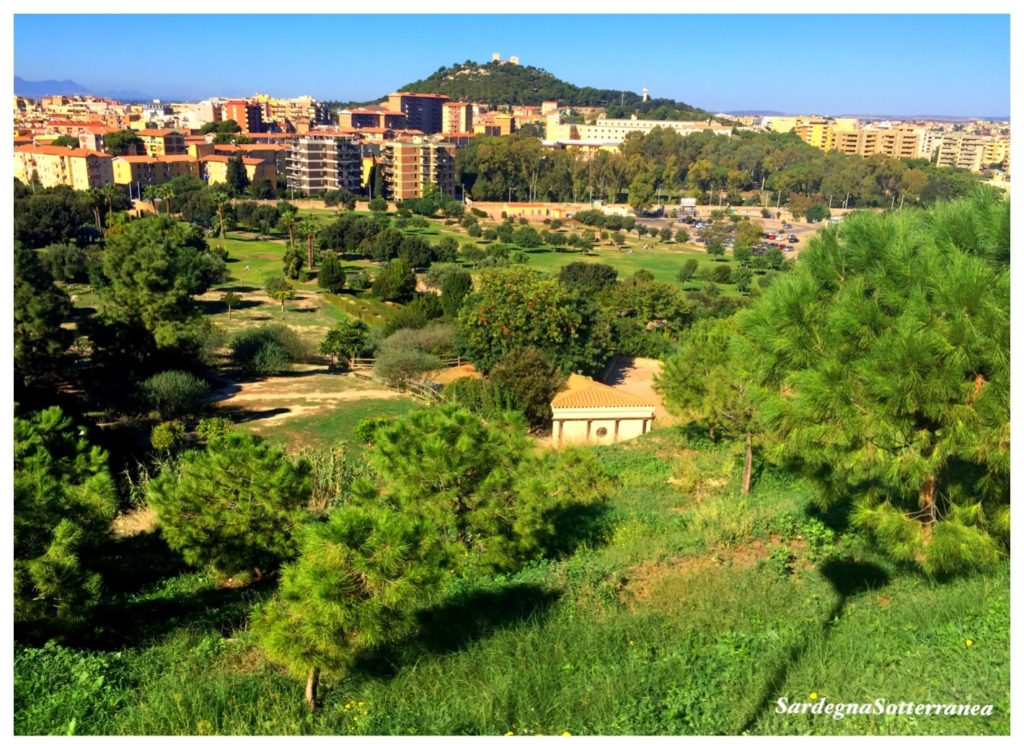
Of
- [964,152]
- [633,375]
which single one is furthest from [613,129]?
[633,375]

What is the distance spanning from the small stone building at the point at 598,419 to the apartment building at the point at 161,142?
8555 centimetres

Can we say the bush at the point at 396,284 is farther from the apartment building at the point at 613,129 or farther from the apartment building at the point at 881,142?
the apartment building at the point at 613,129

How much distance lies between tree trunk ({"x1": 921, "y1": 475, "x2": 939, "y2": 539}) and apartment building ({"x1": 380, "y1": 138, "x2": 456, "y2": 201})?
3363 inches

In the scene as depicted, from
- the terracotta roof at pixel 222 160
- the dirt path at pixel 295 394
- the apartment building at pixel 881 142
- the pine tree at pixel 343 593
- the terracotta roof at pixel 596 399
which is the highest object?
the apartment building at pixel 881 142

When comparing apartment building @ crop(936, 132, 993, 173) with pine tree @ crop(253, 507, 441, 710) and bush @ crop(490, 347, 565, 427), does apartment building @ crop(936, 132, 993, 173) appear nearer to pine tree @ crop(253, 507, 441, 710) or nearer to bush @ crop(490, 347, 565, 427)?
bush @ crop(490, 347, 565, 427)

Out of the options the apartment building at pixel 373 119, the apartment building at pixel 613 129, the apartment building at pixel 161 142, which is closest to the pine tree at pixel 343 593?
the apartment building at pixel 161 142

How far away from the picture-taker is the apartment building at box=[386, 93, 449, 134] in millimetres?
148700

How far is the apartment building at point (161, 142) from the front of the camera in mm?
93812

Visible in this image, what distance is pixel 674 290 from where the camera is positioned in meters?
39.9

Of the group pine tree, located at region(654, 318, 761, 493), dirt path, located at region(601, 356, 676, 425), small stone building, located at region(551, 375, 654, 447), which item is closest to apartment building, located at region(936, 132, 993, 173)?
dirt path, located at region(601, 356, 676, 425)

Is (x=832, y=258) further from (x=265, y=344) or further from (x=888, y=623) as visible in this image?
(x=265, y=344)

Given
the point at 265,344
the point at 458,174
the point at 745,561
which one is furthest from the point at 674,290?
the point at 458,174

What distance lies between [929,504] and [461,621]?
445cm

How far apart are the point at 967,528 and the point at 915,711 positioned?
2124 millimetres
